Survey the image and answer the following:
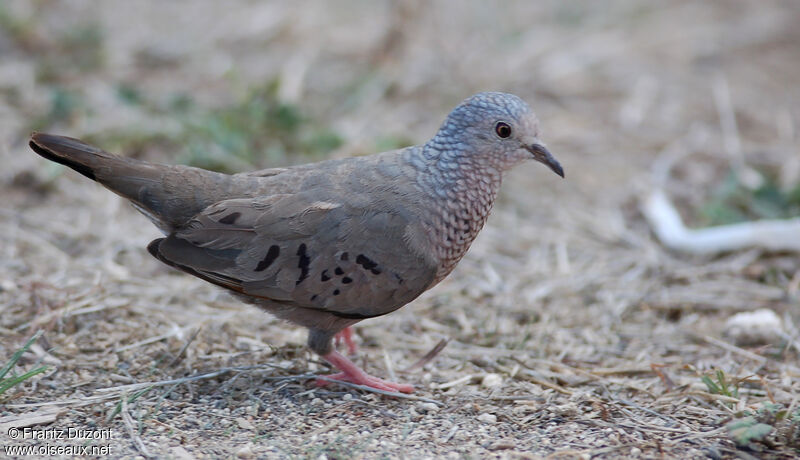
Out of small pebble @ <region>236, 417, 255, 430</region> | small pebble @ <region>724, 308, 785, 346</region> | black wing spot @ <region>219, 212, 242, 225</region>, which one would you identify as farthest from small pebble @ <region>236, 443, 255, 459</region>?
small pebble @ <region>724, 308, 785, 346</region>

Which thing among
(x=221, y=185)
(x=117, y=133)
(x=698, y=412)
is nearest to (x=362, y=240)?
(x=221, y=185)

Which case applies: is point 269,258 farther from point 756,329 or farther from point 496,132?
point 756,329

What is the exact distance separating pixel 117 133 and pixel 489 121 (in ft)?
10.9

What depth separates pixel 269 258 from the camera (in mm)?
3660

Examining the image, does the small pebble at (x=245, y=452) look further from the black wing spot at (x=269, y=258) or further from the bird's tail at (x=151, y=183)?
the bird's tail at (x=151, y=183)

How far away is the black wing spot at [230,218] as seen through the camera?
3699 mm

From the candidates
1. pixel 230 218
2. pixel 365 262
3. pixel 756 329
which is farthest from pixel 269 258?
pixel 756 329

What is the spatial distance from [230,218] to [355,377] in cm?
90

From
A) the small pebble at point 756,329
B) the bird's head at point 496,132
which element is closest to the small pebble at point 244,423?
the bird's head at point 496,132

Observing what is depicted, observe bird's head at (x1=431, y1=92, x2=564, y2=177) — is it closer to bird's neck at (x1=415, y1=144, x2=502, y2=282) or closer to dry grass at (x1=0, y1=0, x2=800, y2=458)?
bird's neck at (x1=415, y1=144, x2=502, y2=282)

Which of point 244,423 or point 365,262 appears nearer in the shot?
point 244,423

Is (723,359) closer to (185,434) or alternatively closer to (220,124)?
(185,434)

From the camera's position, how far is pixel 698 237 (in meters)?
5.33

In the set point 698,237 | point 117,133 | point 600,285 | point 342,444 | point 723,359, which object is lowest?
point 342,444
